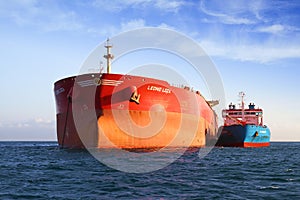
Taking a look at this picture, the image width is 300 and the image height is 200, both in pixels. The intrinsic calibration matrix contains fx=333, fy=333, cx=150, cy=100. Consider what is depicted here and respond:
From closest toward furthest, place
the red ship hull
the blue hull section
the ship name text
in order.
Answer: the red ship hull
the ship name text
the blue hull section

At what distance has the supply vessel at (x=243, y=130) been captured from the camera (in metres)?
45.9

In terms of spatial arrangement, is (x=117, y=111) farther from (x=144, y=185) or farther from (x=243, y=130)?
(x=243, y=130)

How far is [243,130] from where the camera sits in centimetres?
4531

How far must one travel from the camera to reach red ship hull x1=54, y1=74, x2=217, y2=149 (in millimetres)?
26125

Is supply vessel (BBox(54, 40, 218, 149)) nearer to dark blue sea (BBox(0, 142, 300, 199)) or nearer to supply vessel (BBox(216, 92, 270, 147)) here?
dark blue sea (BBox(0, 142, 300, 199))

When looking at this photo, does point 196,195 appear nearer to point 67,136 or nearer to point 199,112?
point 67,136

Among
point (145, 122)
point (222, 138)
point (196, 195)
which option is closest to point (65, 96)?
point (145, 122)

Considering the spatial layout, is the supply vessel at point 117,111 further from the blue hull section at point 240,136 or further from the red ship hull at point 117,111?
the blue hull section at point 240,136

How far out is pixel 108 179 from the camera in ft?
43.4

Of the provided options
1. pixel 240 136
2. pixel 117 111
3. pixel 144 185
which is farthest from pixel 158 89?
pixel 240 136

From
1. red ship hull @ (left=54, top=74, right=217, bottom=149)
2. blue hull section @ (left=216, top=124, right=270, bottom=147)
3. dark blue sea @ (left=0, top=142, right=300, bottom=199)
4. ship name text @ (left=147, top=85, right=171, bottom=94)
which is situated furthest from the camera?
blue hull section @ (left=216, top=124, right=270, bottom=147)

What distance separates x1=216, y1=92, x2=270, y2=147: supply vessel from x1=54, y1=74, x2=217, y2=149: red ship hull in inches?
680

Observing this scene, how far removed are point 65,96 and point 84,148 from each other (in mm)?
5088

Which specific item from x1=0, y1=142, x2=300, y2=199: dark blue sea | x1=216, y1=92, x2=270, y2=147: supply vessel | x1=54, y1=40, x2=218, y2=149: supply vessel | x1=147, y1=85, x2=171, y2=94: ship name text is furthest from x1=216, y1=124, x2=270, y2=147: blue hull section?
x1=0, y1=142, x2=300, y2=199: dark blue sea
